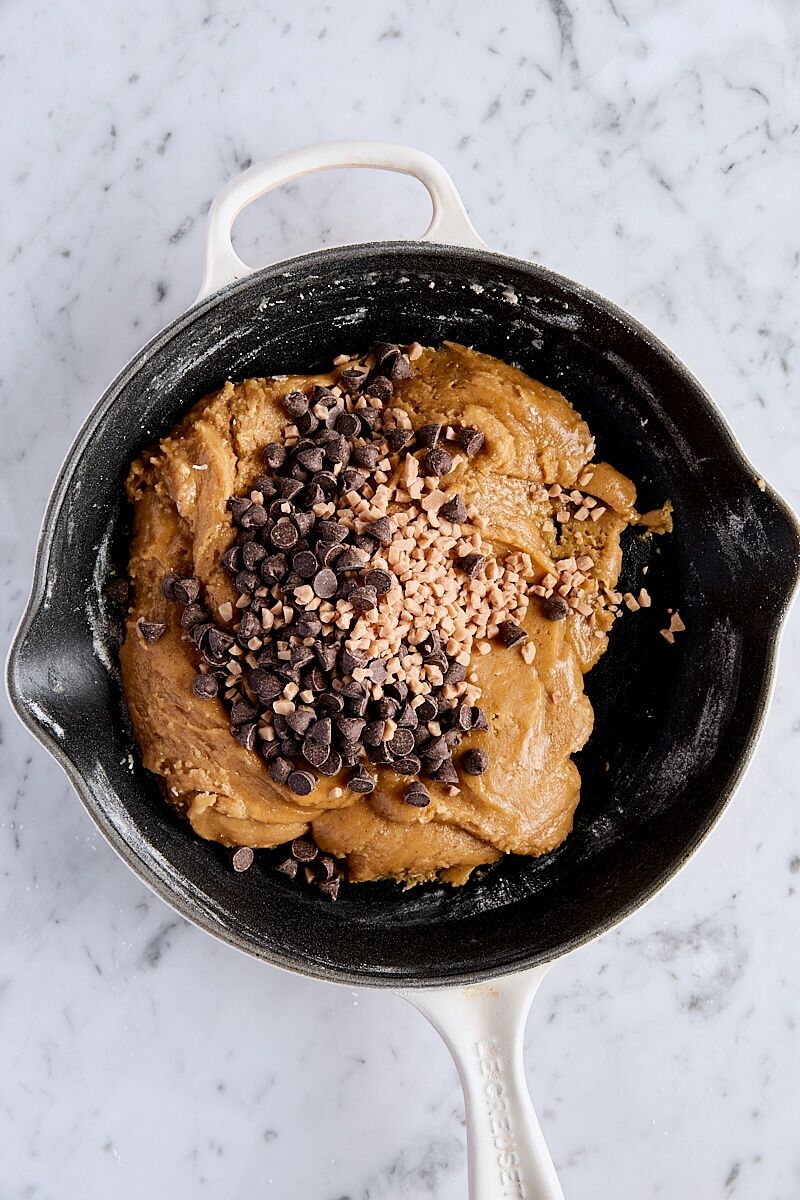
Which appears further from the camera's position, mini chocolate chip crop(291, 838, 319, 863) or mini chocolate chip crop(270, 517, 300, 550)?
mini chocolate chip crop(291, 838, 319, 863)

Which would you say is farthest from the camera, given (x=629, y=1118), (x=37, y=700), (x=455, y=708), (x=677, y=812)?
(x=629, y=1118)

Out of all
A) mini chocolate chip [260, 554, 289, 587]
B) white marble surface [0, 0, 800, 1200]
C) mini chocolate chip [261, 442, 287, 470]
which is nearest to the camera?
mini chocolate chip [260, 554, 289, 587]

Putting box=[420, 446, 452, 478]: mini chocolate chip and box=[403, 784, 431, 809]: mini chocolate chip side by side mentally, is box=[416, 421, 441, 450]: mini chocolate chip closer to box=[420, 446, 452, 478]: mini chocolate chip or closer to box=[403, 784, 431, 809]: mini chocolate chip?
box=[420, 446, 452, 478]: mini chocolate chip

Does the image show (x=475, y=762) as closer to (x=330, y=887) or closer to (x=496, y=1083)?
(x=330, y=887)

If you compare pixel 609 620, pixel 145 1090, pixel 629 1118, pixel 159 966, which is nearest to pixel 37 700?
pixel 159 966

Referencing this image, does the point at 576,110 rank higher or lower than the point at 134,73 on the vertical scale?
higher

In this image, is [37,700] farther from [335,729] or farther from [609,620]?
[609,620]

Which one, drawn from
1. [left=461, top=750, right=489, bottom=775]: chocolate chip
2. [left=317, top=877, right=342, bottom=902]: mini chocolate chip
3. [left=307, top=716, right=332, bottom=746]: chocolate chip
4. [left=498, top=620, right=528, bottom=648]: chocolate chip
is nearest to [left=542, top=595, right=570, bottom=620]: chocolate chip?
[left=498, top=620, right=528, bottom=648]: chocolate chip
